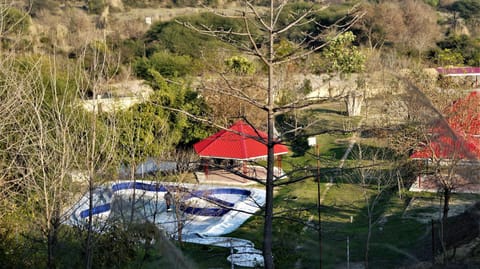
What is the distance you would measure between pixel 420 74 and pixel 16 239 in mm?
15002

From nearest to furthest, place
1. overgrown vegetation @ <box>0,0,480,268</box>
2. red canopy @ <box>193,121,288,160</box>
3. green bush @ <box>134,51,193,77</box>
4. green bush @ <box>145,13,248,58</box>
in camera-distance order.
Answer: overgrown vegetation @ <box>0,0,480,268</box>, red canopy @ <box>193,121,288,160</box>, green bush @ <box>134,51,193,77</box>, green bush @ <box>145,13,248,58</box>

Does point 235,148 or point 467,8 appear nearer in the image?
point 235,148

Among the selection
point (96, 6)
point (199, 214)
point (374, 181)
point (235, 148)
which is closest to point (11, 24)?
point (199, 214)

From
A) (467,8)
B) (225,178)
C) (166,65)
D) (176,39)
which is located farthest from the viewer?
(467,8)

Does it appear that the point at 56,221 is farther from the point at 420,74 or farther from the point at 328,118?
the point at 328,118

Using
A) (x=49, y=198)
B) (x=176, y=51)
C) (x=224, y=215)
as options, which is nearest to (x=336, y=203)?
(x=224, y=215)

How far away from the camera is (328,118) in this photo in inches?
998

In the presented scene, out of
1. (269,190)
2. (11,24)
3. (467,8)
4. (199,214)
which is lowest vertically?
(199,214)

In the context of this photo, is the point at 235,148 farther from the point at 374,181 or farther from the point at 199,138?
the point at 374,181

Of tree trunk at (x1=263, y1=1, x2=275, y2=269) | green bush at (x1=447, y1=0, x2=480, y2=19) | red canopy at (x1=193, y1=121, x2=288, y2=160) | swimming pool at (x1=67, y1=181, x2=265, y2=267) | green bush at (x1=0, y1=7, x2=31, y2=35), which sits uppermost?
green bush at (x1=447, y1=0, x2=480, y2=19)

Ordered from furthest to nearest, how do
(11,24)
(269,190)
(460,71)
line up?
(460,71) → (11,24) → (269,190)

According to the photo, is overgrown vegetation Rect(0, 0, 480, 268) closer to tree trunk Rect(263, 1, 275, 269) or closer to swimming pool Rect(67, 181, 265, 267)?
tree trunk Rect(263, 1, 275, 269)

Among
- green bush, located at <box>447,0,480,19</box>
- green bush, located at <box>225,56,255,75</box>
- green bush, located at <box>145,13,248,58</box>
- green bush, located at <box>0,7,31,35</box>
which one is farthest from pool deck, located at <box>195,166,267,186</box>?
green bush, located at <box>447,0,480,19</box>

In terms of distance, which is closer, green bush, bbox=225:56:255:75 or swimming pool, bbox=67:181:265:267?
swimming pool, bbox=67:181:265:267
